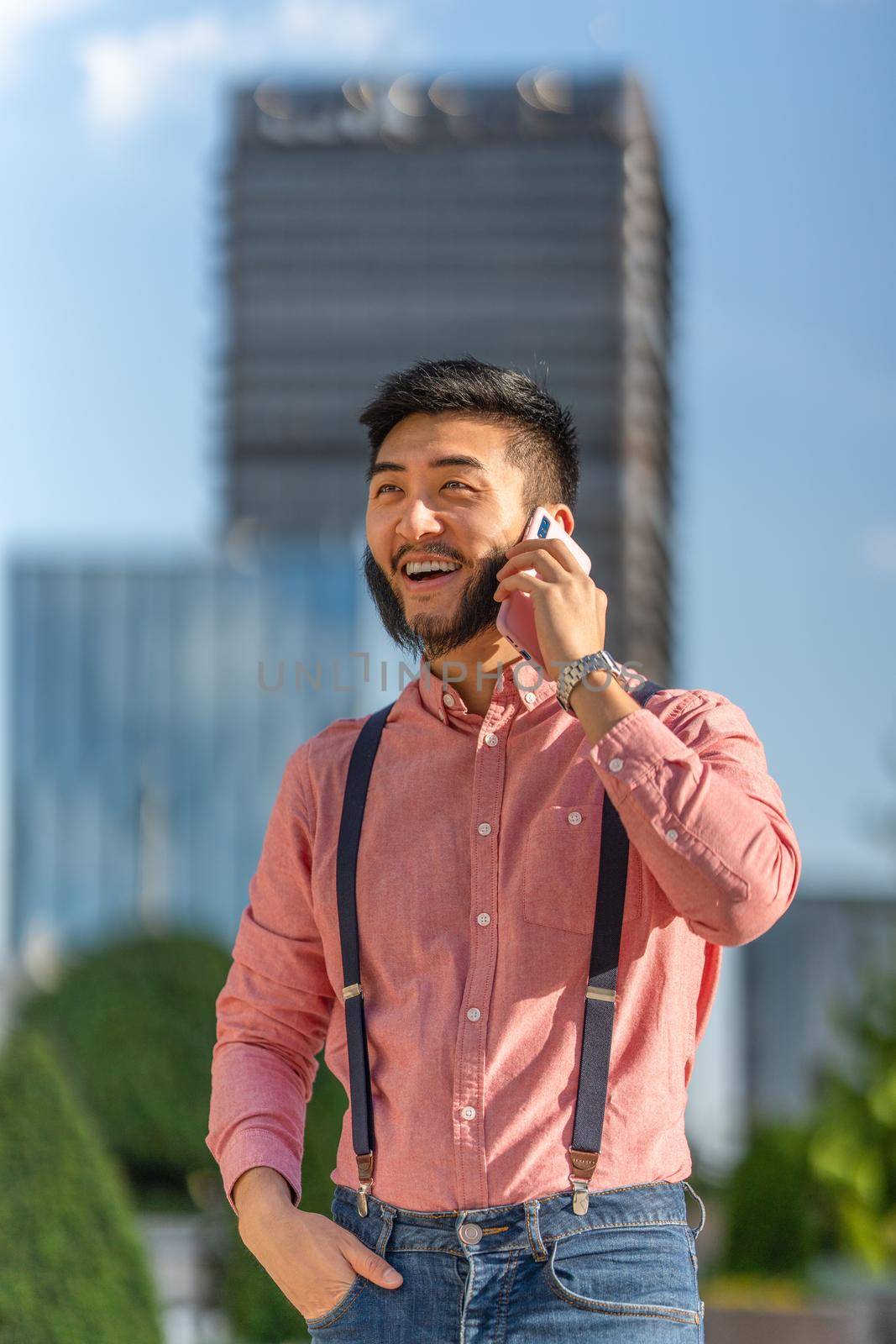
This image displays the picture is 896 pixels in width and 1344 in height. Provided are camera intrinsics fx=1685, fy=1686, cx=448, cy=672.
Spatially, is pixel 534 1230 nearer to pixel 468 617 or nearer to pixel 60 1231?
pixel 468 617

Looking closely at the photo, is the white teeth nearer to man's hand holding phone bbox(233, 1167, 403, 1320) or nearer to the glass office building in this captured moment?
man's hand holding phone bbox(233, 1167, 403, 1320)

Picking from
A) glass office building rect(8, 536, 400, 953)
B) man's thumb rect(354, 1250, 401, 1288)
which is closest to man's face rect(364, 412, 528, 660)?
man's thumb rect(354, 1250, 401, 1288)

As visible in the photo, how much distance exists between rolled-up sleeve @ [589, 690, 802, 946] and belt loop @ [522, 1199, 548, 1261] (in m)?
0.37

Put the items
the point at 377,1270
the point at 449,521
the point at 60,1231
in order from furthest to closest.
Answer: the point at 60,1231 → the point at 449,521 → the point at 377,1270

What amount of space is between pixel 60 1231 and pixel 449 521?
2942 millimetres

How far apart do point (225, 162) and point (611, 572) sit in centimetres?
2802

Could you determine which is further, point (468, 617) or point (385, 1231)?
point (468, 617)

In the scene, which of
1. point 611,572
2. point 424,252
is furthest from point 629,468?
point 424,252

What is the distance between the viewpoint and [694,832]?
1.90m

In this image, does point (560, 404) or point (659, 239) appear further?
point (659, 239)

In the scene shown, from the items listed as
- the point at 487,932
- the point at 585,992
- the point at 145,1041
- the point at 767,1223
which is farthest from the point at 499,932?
the point at 767,1223

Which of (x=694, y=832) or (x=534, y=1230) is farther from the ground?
(x=694, y=832)

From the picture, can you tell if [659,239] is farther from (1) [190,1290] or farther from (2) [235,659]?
(1) [190,1290]

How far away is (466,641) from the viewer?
2.27 m
